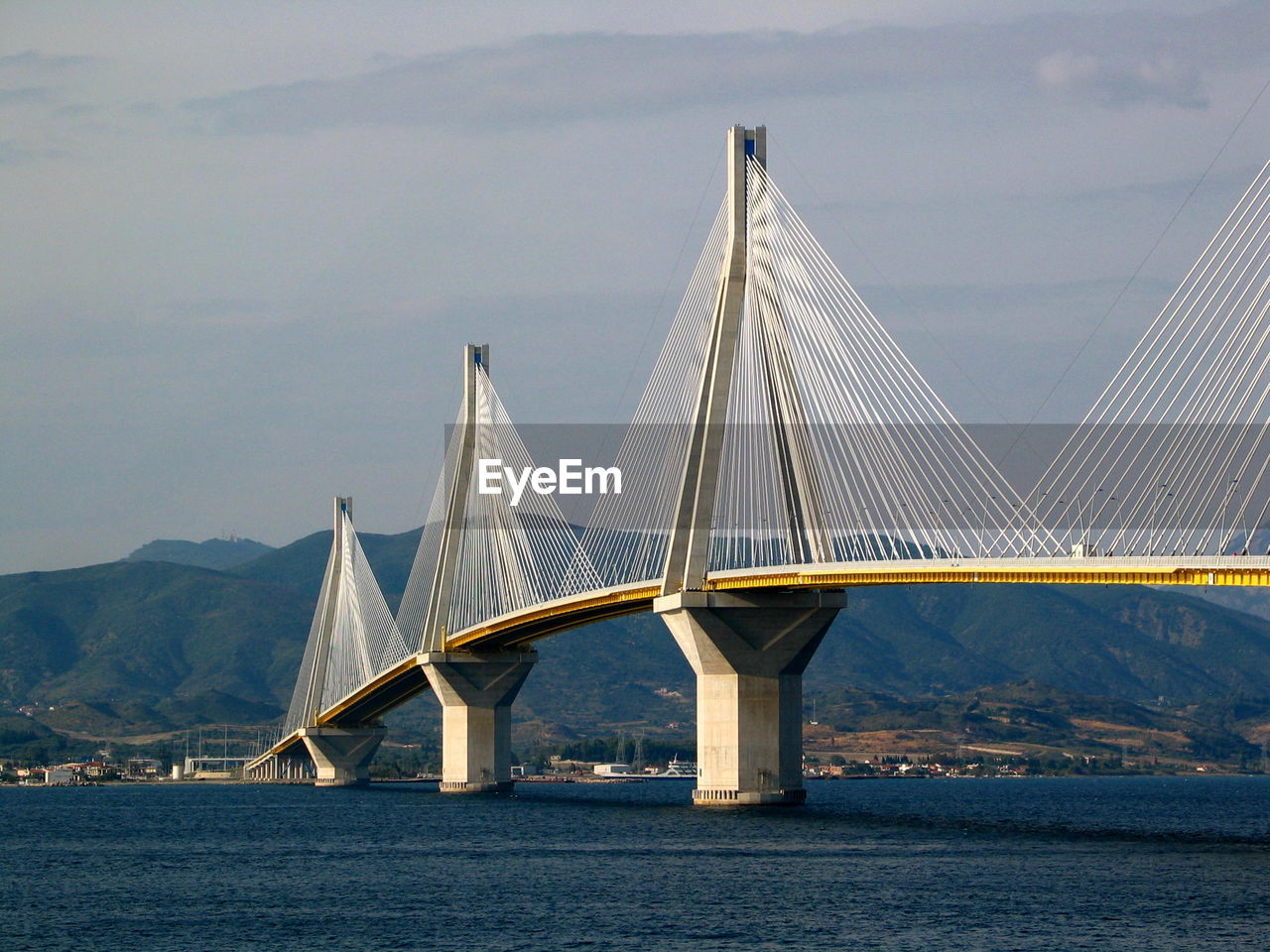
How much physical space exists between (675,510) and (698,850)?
1657 centimetres

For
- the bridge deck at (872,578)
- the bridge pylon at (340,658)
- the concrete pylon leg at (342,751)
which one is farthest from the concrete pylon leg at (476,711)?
the concrete pylon leg at (342,751)

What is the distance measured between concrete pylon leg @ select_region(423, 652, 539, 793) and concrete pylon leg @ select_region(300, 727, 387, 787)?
27.5 m

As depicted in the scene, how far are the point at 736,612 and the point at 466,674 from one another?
36.2m

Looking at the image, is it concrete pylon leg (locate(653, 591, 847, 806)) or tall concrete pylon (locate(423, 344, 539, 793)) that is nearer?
concrete pylon leg (locate(653, 591, 847, 806))

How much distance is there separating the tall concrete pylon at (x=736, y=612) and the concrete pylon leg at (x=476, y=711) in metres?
29.4

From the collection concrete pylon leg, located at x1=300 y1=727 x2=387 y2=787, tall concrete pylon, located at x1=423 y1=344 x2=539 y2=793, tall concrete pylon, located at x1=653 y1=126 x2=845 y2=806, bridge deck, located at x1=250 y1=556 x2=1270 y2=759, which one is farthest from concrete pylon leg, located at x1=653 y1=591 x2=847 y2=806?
concrete pylon leg, located at x1=300 y1=727 x2=387 y2=787

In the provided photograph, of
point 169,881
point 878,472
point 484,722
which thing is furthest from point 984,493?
point 484,722

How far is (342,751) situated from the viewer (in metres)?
150

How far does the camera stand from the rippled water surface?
4756 cm

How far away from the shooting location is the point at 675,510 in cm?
7906

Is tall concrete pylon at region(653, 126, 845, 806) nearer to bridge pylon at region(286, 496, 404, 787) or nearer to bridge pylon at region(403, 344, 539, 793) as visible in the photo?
bridge pylon at region(403, 344, 539, 793)

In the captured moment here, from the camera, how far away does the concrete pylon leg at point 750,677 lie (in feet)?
260

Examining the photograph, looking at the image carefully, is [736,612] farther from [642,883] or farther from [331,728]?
[331,728]

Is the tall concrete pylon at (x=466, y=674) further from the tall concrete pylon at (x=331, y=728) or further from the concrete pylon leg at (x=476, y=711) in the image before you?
the tall concrete pylon at (x=331, y=728)
